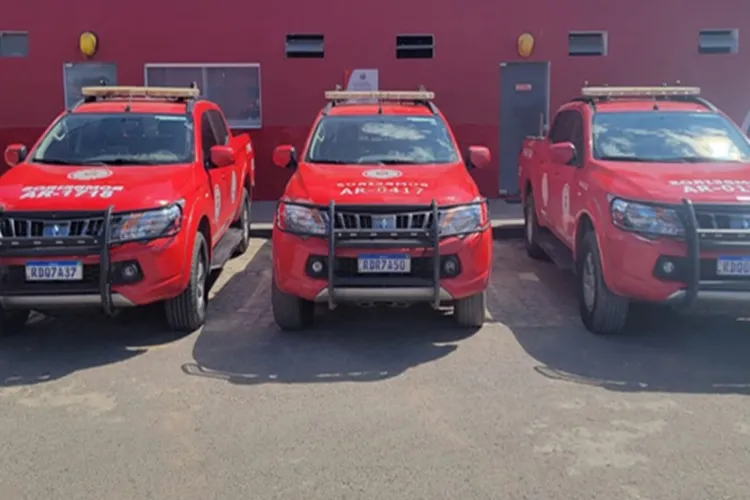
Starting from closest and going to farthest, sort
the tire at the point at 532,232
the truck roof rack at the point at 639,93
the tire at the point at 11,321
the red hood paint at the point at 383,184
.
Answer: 1. the red hood paint at the point at 383,184
2. the tire at the point at 11,321
3. the truck roof rack at the point at 639,93
4. the tire at the point at 532,232

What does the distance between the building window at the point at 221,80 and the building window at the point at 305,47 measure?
0.59 m

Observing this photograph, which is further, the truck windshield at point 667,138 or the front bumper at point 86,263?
the truck windshield at point 667,138

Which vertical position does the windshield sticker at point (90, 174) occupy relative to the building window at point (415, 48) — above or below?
below

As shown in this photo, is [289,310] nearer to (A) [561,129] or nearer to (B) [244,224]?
(B) [244,224]

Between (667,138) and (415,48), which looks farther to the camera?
(415,48)

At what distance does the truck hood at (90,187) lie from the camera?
19.6 feet

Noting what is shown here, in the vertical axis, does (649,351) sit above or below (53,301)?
below

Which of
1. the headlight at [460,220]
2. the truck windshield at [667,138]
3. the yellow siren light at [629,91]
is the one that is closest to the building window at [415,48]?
the yellow siren light at [629,91]

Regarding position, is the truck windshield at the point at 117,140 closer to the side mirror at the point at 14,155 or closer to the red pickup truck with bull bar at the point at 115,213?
the red pickup truck with bull bar at the point at 115,213

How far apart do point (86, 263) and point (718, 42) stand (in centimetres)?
1084

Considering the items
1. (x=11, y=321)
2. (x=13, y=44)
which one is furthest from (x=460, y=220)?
(x=13, y=44)

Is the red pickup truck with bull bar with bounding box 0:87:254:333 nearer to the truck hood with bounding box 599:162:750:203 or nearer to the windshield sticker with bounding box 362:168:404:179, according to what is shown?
the windshield sticker with bounding box 362:168:404:179

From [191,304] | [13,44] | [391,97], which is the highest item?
[13,44]

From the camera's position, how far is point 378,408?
16.2 ft
